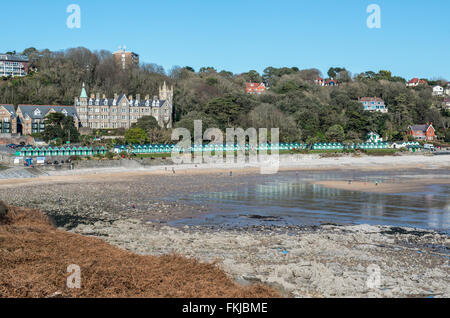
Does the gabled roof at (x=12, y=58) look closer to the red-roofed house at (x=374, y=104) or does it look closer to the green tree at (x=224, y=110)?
the green tree at (x=224, y=110)

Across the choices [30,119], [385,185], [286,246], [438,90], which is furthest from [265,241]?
[438,90]

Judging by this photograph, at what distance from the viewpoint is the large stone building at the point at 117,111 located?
8144 centimetres

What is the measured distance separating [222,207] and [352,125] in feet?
204

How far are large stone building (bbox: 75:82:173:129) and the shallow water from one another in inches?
1903

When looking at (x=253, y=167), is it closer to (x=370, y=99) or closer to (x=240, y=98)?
(x=240, y=98)

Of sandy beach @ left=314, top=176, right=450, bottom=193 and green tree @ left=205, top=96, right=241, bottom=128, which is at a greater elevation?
green tree @ left=205, top=96, right=241, bottom=128

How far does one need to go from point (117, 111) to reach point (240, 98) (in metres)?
22.9

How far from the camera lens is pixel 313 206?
2667cm

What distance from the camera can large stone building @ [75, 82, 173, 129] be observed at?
81438 mm

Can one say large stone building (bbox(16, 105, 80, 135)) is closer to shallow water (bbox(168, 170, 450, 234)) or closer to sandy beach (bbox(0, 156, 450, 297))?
sandy beach (bbox(0, 156, 450, 297))

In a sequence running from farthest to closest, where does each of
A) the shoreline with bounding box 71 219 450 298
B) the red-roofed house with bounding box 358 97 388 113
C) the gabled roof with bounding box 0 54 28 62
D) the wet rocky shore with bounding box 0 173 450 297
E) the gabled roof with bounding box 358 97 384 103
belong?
the gabled roof with bounding box 0 54 28 62 < the gabled roof with bounding box 358 97 384 103 < the red-roofed house with bounding box 358 97 388 113 < the wet rocky shore with bounding box 0 173 450 297 < the shoreline with bounding box 71 219 450 298

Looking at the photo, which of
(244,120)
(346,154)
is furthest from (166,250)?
(244,120)

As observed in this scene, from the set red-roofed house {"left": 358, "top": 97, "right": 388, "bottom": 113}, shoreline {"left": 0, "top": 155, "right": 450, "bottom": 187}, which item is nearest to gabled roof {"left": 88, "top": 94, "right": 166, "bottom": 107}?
shoreline {"left": 0, "top": 155, "right": 450, "bottom": 187}

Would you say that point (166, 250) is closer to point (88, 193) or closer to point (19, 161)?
point (88, 193)
